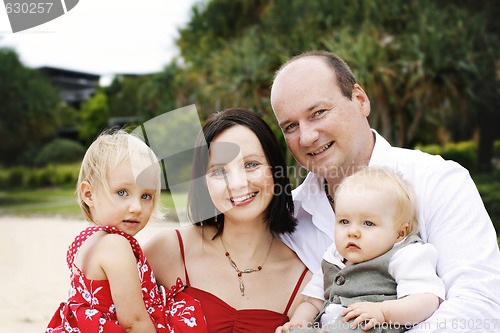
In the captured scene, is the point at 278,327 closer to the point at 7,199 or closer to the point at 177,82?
the point at 177,82

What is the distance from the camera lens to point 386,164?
2748 mm

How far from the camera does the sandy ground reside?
7.79m

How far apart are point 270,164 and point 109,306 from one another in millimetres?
955

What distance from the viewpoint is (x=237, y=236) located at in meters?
2.75

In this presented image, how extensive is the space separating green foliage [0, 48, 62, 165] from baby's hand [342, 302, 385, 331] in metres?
24.5

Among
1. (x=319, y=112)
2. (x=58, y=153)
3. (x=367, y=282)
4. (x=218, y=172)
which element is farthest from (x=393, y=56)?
(x=58, y=153)

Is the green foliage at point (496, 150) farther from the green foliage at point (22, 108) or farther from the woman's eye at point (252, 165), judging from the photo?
the green foliage at point (22, 108)

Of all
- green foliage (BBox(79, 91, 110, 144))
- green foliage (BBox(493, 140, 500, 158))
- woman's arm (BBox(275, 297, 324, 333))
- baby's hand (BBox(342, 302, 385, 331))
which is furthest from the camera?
green foliage (BBox(79, 91, 110, 144))

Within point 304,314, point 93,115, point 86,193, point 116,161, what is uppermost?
point 116,161

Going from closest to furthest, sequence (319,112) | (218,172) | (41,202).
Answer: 1. (218,172)
2. (319,112)
3. (41,202)

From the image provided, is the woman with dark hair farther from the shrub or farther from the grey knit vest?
the shrub

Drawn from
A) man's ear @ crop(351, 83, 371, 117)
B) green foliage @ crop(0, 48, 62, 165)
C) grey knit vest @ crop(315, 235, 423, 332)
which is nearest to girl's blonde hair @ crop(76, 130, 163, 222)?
grey knit vest @ crop(315, 235, 423, 332)

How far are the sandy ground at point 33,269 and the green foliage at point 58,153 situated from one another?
340 inches

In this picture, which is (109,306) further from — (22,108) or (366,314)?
(22,108)
